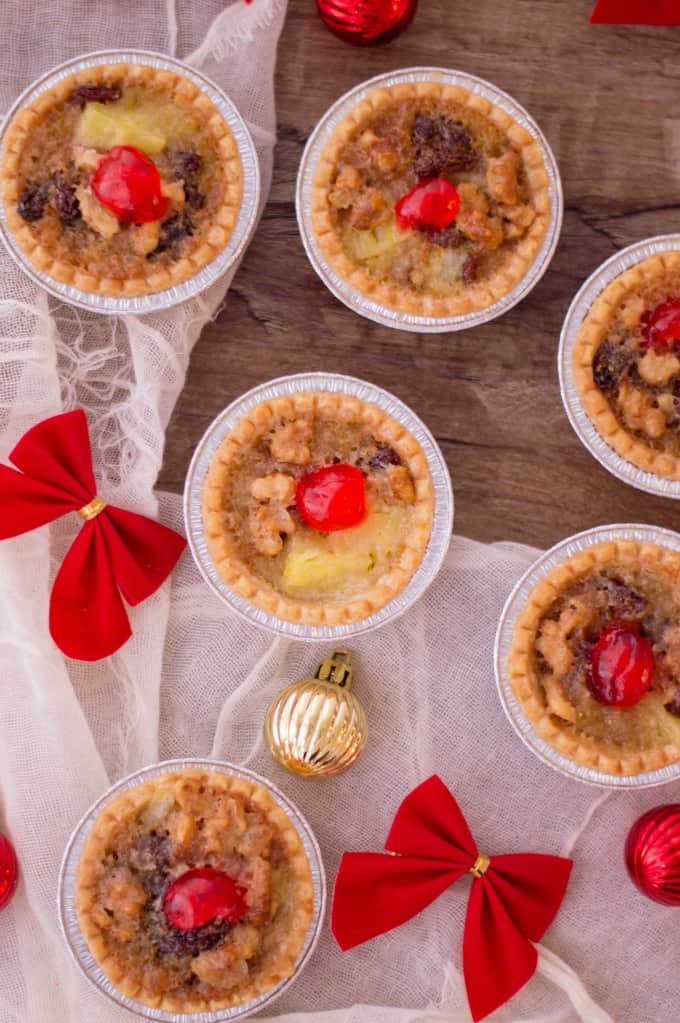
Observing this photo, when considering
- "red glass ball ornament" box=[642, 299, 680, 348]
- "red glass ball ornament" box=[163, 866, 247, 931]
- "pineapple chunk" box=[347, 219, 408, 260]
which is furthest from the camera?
"pineapple chunk" box=[347, 219, 408, 260]

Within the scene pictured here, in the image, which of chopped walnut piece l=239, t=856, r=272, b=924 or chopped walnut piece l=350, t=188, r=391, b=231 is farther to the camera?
chopped walnut piece l=350, t=188, r=391, b=231

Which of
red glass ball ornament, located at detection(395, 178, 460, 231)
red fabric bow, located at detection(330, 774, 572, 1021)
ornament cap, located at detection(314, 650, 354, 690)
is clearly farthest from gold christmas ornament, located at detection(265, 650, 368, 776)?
red glass ball ornament, located at detection(395, 178, 460, 231)

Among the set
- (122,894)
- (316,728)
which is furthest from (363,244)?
(122,894)

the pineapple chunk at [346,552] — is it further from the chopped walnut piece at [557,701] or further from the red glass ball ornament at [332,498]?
the chopped walnut piece at [557,701]

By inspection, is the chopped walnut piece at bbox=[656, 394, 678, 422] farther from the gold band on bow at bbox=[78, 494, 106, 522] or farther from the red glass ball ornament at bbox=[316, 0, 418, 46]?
the gold band on bow at bbox=[78, 494, 106, 522]

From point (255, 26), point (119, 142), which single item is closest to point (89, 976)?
point (119, 142)

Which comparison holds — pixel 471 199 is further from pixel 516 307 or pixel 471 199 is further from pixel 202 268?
pixel 202 268

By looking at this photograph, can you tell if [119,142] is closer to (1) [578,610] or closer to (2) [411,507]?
(2) [411,507]
